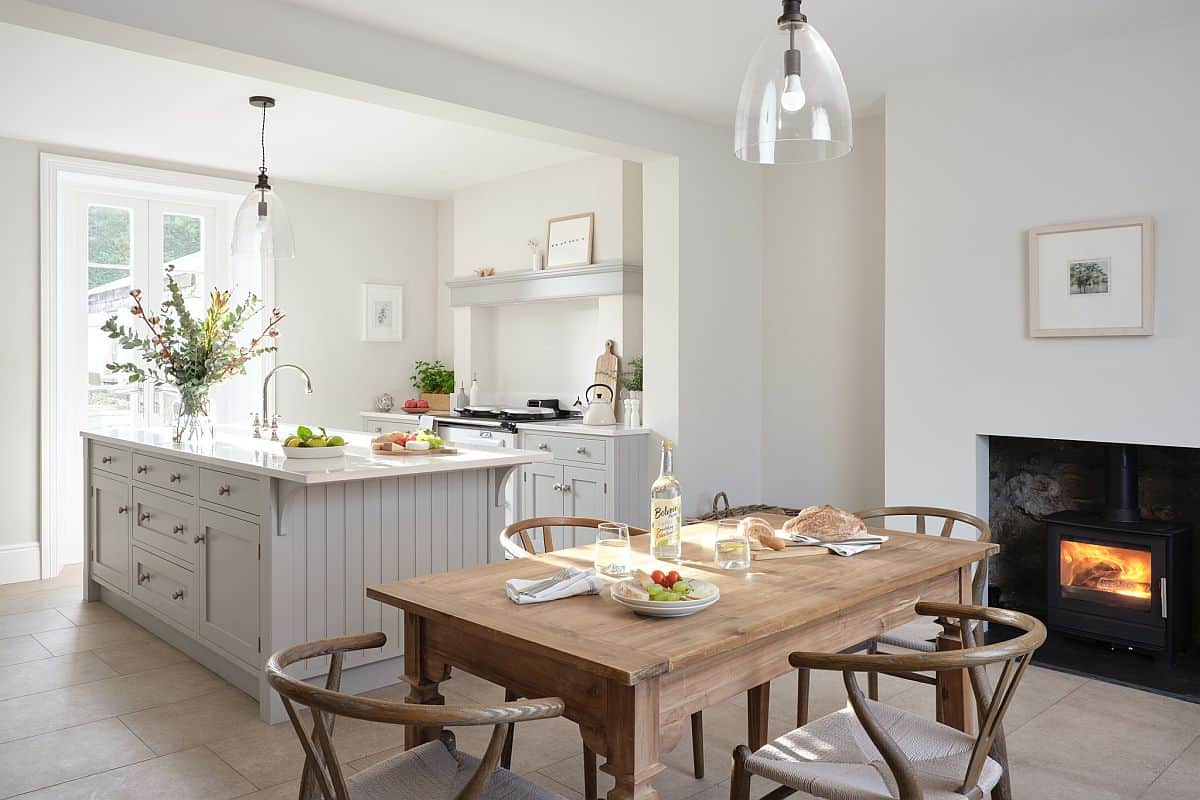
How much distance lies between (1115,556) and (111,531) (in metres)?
4.61

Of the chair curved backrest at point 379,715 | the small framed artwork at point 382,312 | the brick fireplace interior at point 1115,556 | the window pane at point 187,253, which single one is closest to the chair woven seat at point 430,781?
the chair curved backrest at point 379,715

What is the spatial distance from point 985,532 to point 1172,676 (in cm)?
138

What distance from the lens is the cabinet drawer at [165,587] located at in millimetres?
3734

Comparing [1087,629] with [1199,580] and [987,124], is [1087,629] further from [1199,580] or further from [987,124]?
[987,124]

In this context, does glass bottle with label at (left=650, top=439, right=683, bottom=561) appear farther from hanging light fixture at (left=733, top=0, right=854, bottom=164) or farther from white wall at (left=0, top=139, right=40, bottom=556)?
white wall at (left=0, top=139, right=40, bottom=556)

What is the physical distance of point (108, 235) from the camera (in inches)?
229

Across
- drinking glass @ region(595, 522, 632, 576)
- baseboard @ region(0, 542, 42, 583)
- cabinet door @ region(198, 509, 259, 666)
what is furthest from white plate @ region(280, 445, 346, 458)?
baseboard @ region(0, 542, 42, 583)

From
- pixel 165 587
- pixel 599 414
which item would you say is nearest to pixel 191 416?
pixel 165 587

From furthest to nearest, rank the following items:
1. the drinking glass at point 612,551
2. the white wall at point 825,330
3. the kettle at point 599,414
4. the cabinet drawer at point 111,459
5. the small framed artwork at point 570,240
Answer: the small framed artwork at point 570,240, the kettle at point 599,414, the white wall at point 825,330, the cabinet drawer at point 111,459, the drinking glass at point 612,551

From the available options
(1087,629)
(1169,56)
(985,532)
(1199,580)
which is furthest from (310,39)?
(1199,580)

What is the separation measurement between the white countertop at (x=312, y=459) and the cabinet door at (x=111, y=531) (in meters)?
0.27

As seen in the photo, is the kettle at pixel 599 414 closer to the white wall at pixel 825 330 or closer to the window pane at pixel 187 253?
the white wall at pixel 825 330

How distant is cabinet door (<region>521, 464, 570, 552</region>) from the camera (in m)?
5.06

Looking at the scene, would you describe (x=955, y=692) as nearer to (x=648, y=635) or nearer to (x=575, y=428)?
(x=648, y=635)
